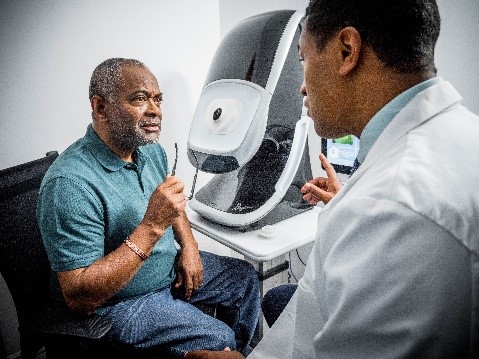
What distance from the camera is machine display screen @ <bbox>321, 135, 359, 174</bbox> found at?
1454 mm

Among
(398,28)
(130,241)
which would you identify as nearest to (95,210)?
(130,241)

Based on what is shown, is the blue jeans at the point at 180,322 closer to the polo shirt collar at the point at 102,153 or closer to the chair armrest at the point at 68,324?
the chair armrest at the point at 68,324

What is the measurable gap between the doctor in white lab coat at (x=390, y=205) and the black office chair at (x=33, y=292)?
0.51m

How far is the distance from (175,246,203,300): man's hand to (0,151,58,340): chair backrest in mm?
446

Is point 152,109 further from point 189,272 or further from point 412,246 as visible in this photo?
point 412,246

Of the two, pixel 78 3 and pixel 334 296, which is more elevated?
pixel 78 3

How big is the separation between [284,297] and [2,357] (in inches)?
54.6

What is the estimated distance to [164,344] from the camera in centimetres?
105

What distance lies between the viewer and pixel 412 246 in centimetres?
49

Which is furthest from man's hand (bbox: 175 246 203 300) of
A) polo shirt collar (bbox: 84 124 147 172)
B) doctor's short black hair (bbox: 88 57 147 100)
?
doctor's short black hair (bbox: 88 57 147 100)

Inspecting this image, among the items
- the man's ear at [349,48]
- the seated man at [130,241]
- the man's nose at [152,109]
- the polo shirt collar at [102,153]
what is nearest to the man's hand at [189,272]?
the seated man at [130,241]

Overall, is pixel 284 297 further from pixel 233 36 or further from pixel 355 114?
pixel 233 36

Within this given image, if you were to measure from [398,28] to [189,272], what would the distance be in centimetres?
105

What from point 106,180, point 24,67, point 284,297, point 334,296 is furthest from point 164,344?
point 24,67
